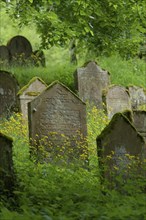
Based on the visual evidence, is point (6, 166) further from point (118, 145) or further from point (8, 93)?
point (8, 93)

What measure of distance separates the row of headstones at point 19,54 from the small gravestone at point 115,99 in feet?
17.9

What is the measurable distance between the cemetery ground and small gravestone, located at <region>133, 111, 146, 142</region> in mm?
1841

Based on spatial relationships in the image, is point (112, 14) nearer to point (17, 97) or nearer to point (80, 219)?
point (17, 97)

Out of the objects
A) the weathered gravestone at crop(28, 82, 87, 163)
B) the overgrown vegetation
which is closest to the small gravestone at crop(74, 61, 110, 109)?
the overgrown vegetation

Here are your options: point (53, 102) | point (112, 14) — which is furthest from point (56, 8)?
point (53, 102)

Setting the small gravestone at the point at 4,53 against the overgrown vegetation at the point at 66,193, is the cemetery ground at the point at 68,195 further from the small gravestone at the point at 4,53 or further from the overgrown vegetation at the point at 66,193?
the small gravestone at the point at 4,53

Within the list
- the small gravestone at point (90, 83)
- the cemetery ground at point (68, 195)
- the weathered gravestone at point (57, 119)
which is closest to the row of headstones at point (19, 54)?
the small gravestone at point (90, 83)

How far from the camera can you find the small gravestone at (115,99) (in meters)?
16.3

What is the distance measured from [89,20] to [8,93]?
5.29 metres

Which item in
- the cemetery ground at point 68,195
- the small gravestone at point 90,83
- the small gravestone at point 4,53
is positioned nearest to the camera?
the cemetery ground at point 68,195

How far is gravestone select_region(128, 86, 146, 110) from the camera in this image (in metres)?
18.8

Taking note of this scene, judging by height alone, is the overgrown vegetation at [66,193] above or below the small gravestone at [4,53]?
below

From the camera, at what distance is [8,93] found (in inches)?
595

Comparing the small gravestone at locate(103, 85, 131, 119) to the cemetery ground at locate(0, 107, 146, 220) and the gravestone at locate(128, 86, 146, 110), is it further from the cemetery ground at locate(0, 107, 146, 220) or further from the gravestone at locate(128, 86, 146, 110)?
the cemetery ground at locate(0, 107, 146, 220)
